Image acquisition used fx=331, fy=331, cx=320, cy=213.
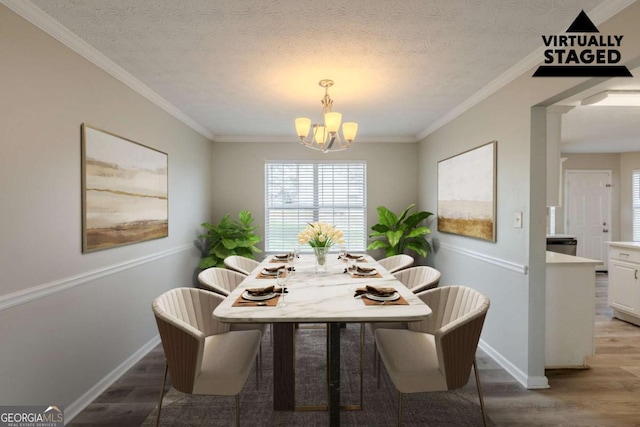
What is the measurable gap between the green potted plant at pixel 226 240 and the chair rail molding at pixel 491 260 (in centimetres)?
261

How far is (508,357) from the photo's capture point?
2908 millimetres

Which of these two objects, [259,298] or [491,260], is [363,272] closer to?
[259,298]

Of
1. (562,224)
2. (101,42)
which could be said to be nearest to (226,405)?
(101,42)

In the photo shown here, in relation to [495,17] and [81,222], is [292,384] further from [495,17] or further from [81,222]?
[495,17]

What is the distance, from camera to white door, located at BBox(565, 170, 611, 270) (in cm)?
670

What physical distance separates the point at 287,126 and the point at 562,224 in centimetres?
600

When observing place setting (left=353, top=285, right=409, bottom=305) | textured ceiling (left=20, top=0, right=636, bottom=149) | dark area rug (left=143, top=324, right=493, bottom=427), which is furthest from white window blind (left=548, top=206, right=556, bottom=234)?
place setting (left=353, top=285, right=409, bottom=305)

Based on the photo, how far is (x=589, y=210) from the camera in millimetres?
6727

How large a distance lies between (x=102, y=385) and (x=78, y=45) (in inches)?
97.1

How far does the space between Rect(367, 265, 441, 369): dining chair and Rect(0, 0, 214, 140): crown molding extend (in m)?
2.82

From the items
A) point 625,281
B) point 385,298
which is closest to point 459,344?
point 385,298

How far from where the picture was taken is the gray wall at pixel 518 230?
2586mm

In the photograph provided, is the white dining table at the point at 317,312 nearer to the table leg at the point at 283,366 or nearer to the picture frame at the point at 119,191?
the table leg at the point at 283,366

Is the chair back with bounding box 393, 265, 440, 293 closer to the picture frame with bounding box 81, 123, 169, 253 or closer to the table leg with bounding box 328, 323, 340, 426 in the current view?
the table leg with bounding box 328, 323, 340, 426
